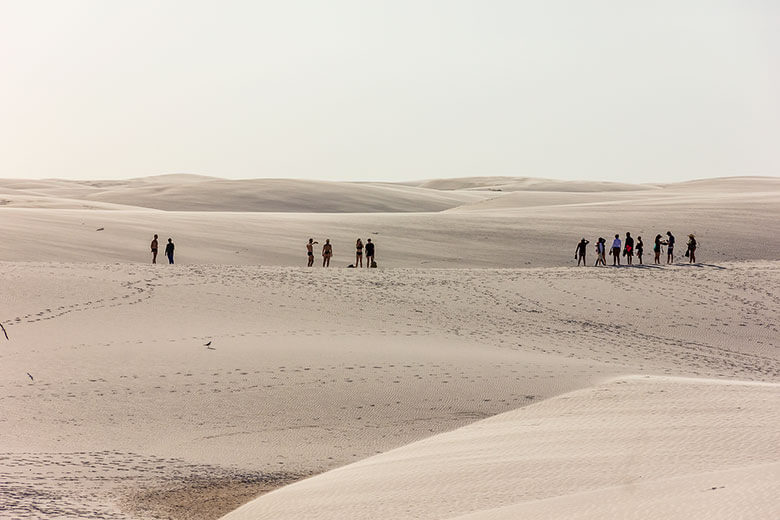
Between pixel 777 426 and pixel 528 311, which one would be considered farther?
pixel 528 311

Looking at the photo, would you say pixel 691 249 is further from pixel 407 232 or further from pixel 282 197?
pixel 282 197

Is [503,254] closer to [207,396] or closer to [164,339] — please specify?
[164,339]

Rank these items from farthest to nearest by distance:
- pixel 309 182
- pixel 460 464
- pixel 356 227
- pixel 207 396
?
pixel 309 182
pixel 356 227
pixel 207 396
pixel 460 464

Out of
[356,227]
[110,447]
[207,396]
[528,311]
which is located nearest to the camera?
[110,447]

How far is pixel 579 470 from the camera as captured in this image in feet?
30.3

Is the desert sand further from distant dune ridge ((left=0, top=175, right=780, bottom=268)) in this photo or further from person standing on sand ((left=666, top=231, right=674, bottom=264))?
person standing on sand ((left=666, top=231, right=674, bottom=264))

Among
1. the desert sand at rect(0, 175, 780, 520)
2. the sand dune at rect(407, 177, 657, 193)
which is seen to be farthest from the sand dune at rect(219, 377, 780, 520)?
the sand dune at rect(407, 177, 657, 193)

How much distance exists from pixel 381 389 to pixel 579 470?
19.5 feet

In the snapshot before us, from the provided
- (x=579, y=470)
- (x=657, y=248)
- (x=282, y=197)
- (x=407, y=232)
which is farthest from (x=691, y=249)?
(x=282, y=197)

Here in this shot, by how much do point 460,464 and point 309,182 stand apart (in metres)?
70.7

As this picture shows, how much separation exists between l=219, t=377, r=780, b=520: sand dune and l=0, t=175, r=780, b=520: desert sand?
4 cm

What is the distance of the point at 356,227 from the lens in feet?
135

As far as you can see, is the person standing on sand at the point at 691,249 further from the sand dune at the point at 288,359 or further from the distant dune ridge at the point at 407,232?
the sand dune at the point at 288,359

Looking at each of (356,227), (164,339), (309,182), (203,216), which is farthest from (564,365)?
(309,182)
